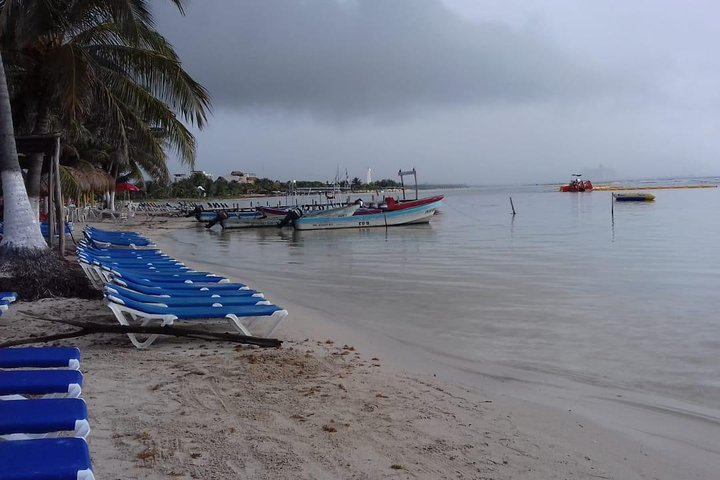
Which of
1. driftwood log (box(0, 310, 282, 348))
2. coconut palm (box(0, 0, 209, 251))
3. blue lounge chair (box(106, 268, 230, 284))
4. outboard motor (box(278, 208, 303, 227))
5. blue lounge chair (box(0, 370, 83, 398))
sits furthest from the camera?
outboard motor (box(278, 208, 303, 227))

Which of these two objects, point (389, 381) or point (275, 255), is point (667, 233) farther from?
point (389, 381)

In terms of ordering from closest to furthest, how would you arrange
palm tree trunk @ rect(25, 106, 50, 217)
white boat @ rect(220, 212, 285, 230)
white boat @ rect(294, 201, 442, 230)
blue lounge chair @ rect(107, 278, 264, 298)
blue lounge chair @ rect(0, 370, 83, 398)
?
blue lounge chair @ rect(0, 370, 83, 398)
blue lounge chair @ rect(107, 278, 264, 298)
palm tree trunk @ rect(25, 106, 50, 217)
white boat @ rect(294, 201, 442, 230)
white boat @ rect(220, 212, 285, 230)

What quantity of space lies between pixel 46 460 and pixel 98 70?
11.2 metres

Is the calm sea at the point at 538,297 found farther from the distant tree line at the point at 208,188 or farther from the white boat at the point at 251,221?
the distant tree line at the point at 208,188

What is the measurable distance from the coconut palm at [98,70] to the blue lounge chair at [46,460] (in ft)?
28.5

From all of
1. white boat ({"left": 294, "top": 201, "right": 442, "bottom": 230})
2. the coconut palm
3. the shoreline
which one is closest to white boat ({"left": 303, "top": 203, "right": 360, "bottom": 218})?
white boat ({"left": 294, "top": 201, "right": 442, "bottom": 230})

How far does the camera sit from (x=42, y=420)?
2.60 metres

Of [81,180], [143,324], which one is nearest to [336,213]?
[81,180]

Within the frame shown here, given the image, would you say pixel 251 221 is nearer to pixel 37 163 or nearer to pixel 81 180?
pixel 81 180

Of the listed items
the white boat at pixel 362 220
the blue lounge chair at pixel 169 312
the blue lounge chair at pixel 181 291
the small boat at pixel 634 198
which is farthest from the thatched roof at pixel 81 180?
the small boat at pixel 634 198

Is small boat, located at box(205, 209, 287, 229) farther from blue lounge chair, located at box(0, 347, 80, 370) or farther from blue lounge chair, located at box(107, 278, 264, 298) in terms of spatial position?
blue lounge chair, located at box(0, 347, 80, 370)

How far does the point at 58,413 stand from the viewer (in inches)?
106

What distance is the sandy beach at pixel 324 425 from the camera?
11.3ft

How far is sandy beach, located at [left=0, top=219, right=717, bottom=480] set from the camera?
136 inches
